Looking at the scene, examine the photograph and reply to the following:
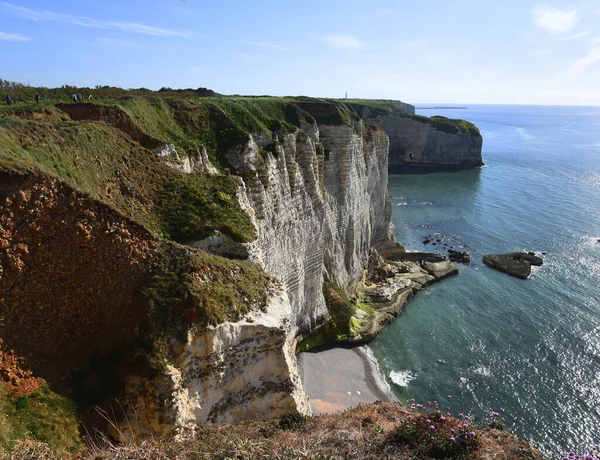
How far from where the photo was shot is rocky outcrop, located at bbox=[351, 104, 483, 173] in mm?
126062

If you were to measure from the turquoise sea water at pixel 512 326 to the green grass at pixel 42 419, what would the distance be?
26.2m

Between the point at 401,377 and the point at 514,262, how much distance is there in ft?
102

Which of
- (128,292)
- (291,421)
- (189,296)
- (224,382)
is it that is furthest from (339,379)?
(128,292)

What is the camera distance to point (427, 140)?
128 meters

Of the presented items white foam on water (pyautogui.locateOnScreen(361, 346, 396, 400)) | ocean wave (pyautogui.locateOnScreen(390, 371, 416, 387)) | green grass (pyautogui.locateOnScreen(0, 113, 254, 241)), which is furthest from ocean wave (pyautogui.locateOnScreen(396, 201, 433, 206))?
green grass (pyautogui.locateOnScreen(0, 113, 254, 241))

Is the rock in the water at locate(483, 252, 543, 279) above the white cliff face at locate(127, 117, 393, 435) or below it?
below

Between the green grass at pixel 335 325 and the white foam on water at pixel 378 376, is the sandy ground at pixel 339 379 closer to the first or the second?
the white foam on water at pixel 378 376

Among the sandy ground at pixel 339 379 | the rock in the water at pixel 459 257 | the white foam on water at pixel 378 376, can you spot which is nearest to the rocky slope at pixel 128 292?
the sandy ground at pixel 339 379

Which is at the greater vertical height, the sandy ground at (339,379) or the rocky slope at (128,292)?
the rocky slope at (128,292)

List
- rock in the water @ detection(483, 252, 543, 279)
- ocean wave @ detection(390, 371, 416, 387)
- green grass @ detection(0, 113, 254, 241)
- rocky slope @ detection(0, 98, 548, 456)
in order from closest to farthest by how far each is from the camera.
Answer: rocky slope @ detection(0, 98, 548, 456) < green grass @ detection(0, 113, 254, 241) < ocean wave @ detection(390, 371, 416, 387) < rock in the water @ detection(483, 252, 543, 279)

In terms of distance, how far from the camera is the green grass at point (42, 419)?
40.2 ft

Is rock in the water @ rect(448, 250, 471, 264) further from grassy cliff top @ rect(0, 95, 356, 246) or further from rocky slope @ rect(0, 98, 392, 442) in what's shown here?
rocky slope @ rect(0, 98, 392, 442)

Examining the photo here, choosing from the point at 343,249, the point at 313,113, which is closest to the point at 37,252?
the point at 343,249

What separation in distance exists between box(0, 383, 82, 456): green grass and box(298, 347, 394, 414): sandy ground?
2027cm
